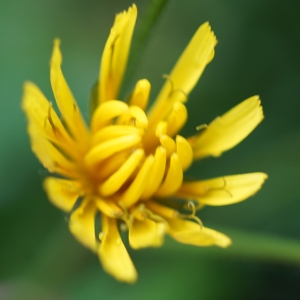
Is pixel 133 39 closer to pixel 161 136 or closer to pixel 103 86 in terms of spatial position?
pixel 103 86

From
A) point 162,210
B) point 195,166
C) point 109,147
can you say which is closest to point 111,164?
point 109,147

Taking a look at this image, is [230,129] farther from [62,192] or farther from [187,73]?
[62,192]

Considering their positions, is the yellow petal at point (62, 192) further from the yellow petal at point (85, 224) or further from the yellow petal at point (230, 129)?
the yellow petal at point (230, 129)

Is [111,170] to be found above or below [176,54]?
below

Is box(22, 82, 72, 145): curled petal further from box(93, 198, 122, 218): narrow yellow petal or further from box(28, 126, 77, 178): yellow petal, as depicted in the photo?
box(93, 198, 122, 218): narrow yellow petal

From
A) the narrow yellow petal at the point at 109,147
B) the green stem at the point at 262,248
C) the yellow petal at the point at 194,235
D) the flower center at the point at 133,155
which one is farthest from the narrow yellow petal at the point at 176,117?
the green stem at the point at 262,248

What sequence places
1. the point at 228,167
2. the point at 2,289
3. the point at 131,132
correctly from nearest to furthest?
the point at 131,132
the point at 2,289
the point at 228,167

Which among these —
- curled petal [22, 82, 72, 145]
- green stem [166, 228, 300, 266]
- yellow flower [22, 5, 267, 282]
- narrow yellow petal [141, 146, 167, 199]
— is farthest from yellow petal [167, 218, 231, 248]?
curled petal [22, 82, 72, 145]

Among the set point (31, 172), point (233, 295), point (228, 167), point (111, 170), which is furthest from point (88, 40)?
point (233, 295)
